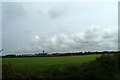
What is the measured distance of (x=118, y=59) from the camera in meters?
8.28

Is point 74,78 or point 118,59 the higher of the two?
point 118,59

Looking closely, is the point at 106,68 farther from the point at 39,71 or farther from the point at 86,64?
the point at 39,71

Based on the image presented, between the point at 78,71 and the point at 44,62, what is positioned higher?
the point at 44,62

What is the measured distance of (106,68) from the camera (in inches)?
305

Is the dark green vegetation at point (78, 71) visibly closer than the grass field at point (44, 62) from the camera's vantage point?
Yes

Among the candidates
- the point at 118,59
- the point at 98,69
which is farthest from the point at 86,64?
the point at 118,59

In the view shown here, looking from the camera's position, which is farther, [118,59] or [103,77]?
[118,59]

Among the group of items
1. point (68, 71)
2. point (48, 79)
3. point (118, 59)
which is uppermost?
point (118, 59)

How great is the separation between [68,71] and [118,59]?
13.5 feet

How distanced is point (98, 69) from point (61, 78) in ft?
9.08

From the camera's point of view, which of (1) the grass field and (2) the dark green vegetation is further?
(1) the grass field

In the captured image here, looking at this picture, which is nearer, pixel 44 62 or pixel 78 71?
pixel 78 71

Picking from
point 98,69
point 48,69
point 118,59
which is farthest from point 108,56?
point 48,69

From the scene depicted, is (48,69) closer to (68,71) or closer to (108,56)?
(68,71)
